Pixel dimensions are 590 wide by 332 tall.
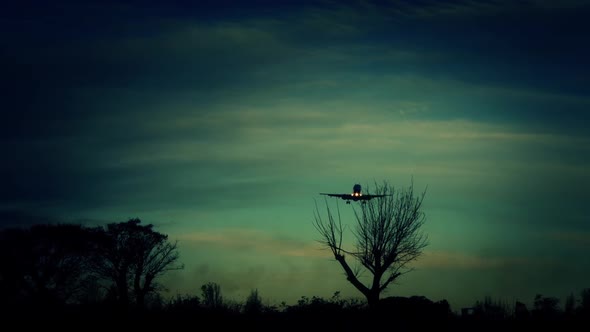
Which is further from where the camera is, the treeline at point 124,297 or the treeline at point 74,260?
the treeline at point 74,260

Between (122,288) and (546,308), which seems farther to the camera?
(122,288)

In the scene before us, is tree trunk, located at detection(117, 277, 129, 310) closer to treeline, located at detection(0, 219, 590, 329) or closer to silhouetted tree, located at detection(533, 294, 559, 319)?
treeline, located at detection(0, 219, 590, 329)

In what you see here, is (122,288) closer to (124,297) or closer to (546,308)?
(124,297)

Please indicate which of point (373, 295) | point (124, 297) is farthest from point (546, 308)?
point (124, 297)

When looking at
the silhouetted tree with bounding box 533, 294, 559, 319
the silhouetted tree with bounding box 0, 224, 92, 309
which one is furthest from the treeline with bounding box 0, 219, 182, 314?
the silhouetted tree with bounding box 533, 294, 559, 319

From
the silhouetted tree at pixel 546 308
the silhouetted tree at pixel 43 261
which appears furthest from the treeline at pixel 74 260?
the silhouetted tree at pixel 546 308

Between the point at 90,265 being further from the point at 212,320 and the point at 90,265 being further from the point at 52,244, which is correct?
the point at 212,320

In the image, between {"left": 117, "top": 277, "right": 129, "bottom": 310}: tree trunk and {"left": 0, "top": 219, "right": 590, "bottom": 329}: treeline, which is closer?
{"left": 0, "top": 219, "right": 590, "bottom": 329}: treeline

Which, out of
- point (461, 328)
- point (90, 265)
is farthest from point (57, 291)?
point (461, 328)

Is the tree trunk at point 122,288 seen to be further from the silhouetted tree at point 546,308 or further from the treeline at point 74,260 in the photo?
the silhouetted tree at point 546,308

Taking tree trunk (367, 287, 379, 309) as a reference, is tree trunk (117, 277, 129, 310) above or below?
above

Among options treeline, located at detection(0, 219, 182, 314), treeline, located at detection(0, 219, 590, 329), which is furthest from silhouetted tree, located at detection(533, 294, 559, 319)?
treeline, located at detection(0, 219, 182, 314)

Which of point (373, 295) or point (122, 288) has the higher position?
point (122, 288)

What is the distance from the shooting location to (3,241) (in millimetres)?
63031
